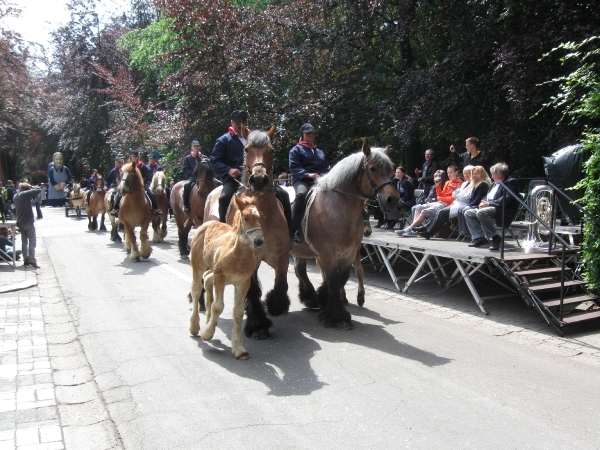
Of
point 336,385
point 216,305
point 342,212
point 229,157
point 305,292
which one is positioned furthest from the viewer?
point 305,292

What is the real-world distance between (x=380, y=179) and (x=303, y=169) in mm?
1658

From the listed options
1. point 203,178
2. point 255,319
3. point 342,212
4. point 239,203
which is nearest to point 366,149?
point 342,212

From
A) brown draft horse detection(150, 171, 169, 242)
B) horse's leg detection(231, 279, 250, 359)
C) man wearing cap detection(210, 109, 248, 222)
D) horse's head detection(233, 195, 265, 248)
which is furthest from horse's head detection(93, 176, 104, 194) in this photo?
horse's head detection(233, 195, 265, 248)

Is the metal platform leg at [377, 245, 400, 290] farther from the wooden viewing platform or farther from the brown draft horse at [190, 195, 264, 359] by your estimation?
the brown draft horse at [190, 195, 264, 359]

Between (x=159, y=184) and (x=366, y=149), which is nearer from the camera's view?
(x=366, y=149)

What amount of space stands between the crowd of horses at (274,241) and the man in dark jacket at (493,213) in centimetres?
200

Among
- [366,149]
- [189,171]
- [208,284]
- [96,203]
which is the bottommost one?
[208,284]

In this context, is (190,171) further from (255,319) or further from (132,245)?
(255,319)

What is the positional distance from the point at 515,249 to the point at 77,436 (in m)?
7.31

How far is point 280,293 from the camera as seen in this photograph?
7449 mm

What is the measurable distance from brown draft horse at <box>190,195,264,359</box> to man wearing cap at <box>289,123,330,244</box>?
1.66 meters

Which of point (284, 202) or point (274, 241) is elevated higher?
point (284, 202)

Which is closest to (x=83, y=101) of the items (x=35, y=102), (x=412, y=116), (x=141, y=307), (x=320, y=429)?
(x=35, y=102)

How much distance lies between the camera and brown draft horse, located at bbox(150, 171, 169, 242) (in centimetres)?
A: 1564
